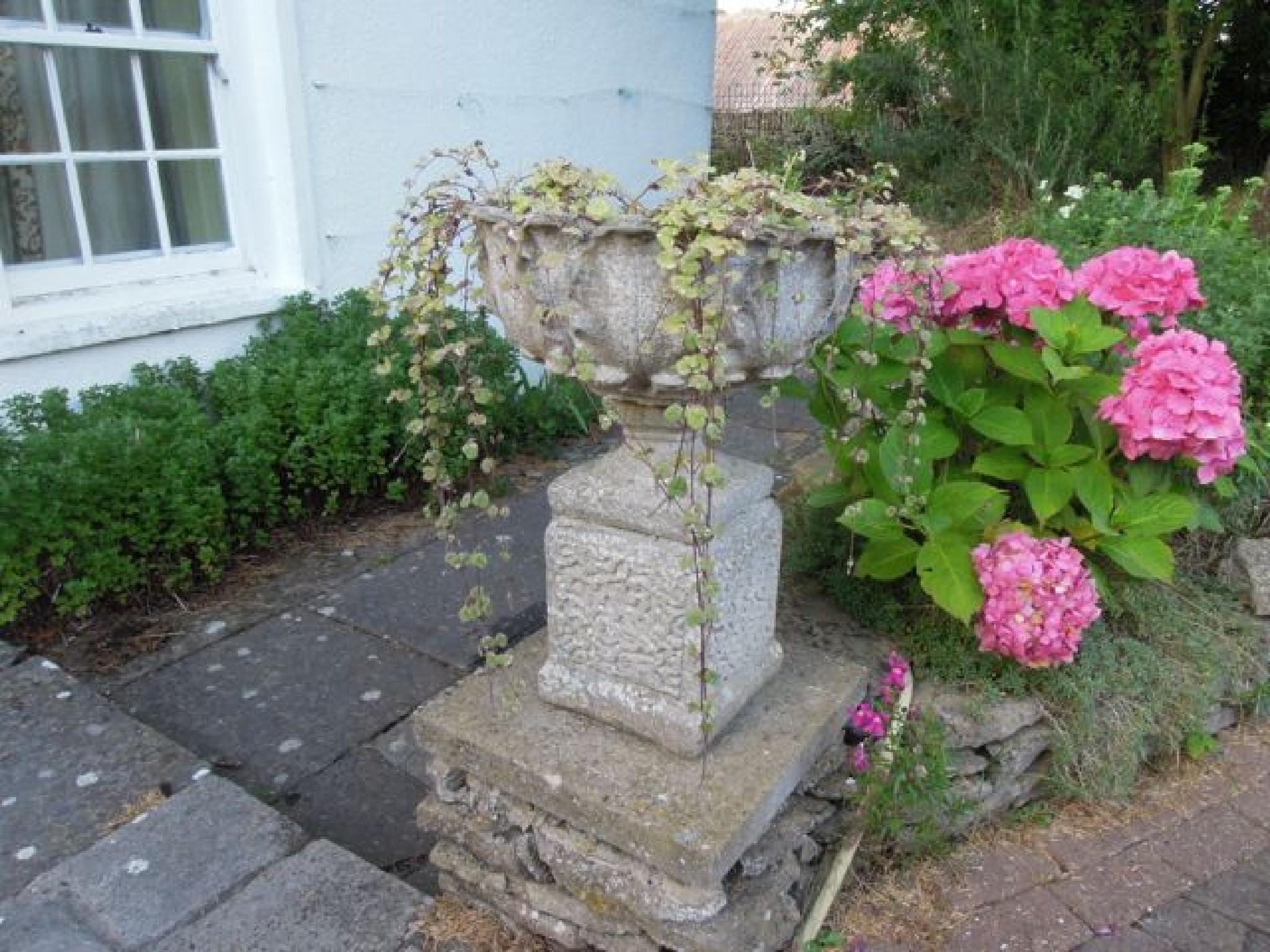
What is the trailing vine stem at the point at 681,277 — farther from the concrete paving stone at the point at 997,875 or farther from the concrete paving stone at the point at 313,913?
the concrete paving stone at the point at 997,875

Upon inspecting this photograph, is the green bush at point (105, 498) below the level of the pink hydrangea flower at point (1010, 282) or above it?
below

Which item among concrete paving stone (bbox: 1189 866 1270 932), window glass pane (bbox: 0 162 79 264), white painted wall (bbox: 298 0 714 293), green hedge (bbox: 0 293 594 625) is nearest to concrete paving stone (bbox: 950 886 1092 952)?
concrete paving stone (bbox: 1189 866 1270 932)

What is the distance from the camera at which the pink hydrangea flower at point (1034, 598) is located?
1.93 metres

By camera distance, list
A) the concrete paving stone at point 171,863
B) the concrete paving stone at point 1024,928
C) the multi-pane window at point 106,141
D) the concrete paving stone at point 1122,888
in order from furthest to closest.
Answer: the multi-pane window at point 106,141 < the concrete paving stone at point 1122,888 < the concrete paving stone at point 1024,928 < the concrete paving stone at point 171,863

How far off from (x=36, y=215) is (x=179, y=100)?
27.9 inches

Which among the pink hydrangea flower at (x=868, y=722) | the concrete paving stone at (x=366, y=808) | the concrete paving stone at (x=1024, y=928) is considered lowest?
the concrete paving stone at (x=1024, y=928)

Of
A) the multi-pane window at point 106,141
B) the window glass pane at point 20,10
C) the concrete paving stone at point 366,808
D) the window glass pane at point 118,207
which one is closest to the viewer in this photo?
the concrete paving stone at point 366,808

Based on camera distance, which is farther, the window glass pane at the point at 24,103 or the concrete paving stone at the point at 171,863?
the window glass pane at the point at 24,103

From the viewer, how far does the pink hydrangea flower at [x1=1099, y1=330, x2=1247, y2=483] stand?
192 centimetres

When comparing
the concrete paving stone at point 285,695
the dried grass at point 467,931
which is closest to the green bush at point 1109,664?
the dried grass at point 467,931

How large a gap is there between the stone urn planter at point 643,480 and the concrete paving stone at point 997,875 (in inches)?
25.8

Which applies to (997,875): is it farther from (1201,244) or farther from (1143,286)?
(1201,244)

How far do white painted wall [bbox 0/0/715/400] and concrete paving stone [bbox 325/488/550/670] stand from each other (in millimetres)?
1212

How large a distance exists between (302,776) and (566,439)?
244 centimetres
